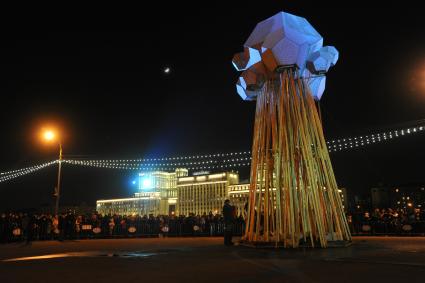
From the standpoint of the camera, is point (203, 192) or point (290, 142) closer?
point (290, 142)

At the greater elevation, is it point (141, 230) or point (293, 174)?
point (293, 174)

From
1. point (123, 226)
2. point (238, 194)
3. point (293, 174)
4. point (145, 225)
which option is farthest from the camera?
point (238, 194)

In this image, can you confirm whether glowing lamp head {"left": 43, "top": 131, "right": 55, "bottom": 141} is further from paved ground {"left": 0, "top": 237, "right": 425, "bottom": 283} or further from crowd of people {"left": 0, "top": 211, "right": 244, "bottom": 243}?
paved ground {"left": 0, "top": 237, "right": 425, "bottom": 283}

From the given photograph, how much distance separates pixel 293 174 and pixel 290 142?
3.00 ft

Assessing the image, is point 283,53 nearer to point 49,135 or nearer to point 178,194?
point 49,135

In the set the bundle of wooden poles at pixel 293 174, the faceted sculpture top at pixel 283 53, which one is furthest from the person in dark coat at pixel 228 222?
the faceted sculpture top at pixel 283 53

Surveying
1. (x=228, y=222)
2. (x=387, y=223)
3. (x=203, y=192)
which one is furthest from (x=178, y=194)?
(x=228, y=222)

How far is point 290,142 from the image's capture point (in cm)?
1126

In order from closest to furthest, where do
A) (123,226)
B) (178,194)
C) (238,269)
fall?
(238,269) < (123,226) < (178,194)

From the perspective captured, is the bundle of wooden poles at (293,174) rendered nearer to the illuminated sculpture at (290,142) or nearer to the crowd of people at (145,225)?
the illuminated sculpture at (290,142)

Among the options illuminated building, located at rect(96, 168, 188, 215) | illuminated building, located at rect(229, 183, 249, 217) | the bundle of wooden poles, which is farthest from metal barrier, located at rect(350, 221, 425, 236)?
illuminated building, located at rect(96, 168, 188, 215)

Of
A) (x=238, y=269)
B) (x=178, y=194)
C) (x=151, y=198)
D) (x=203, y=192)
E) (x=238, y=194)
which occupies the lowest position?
(x=238, y=269)

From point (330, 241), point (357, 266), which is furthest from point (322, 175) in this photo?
point (357, 266)

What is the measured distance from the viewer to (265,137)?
12.0 m
